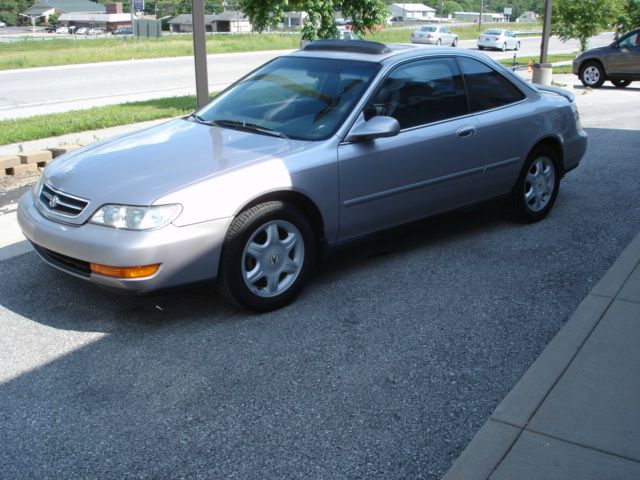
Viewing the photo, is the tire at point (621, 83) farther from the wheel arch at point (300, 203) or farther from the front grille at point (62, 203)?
the front grille at point (62, 203)

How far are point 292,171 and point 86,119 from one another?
319 inches

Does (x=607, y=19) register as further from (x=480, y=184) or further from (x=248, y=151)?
(x=248, y=151)

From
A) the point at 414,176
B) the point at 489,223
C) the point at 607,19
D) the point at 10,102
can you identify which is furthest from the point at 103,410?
the point at 607,19

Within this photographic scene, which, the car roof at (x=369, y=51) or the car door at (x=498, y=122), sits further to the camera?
the car door at (x=498, y=122)

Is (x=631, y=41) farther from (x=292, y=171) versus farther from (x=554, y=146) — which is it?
(x=292, y=171)

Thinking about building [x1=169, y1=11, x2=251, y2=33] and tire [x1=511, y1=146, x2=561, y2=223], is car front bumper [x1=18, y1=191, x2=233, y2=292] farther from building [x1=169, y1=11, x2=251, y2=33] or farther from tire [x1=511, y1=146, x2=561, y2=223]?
building [x1=169, y1=11, x2=251, y2=33]

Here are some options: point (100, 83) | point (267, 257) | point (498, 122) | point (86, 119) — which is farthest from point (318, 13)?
point (100, 83)

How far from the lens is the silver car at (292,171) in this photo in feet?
14.3

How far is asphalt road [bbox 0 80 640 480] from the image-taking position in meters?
3.31

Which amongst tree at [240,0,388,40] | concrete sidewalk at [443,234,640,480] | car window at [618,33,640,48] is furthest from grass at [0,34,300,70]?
concrete sidewalk at [443,234,640,480]

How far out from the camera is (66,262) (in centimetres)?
457

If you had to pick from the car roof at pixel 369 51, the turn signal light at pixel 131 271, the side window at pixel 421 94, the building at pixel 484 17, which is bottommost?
the turn signal light at pixel 131 271

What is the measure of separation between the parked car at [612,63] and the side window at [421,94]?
15.2 meters

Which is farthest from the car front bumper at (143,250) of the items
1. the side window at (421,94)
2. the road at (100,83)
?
the road at (100,83)
